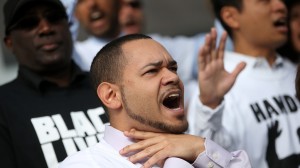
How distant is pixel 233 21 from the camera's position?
15.6 ft

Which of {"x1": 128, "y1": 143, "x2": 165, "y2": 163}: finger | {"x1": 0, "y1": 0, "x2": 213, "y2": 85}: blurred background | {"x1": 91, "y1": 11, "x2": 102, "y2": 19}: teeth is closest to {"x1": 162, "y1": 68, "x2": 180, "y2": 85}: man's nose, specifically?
{"x1": 128, "y1": 143, "x2": 165, "y2": 163}: finger

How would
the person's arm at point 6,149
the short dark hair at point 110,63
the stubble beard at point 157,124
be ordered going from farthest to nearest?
the person's arm at point 6,149 < the short dark hair at point 110,63 < the stubble beard at point 157,124

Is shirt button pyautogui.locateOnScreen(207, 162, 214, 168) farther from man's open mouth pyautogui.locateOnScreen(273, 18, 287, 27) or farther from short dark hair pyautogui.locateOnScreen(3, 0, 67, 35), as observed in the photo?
man's open mouth pyautogui.locateOnScreen(273, 18, 287, 27)

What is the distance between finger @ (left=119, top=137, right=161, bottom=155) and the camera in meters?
3.21

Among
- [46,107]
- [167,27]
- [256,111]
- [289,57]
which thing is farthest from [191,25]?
[46,107]

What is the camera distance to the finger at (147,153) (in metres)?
3.20

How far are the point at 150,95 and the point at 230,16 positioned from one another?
1622mm

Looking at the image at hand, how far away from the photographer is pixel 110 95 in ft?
11.1

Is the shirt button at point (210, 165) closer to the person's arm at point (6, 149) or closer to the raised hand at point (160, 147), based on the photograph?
the raised hand at point (160, 147)

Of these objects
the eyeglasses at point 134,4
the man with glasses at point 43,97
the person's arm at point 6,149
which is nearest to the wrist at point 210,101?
the man with glasses at point 43,97

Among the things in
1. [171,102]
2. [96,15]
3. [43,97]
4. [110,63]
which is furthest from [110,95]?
[96,15]

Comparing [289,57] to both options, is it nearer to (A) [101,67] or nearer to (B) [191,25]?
(A) [101,67]

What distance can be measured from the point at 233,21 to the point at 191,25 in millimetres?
3951

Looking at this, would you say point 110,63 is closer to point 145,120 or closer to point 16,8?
point 145,120
